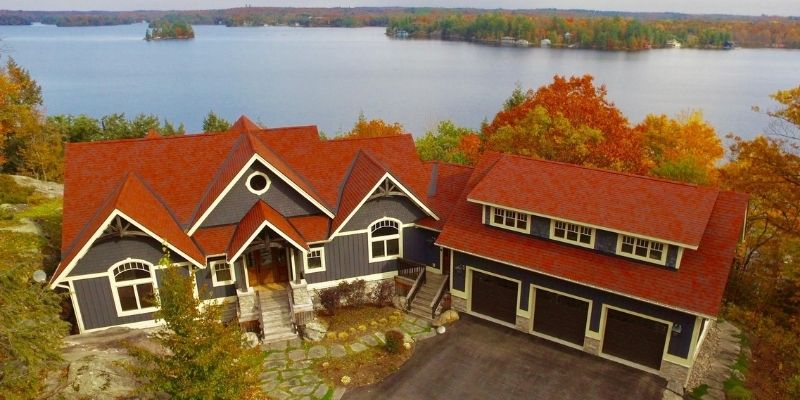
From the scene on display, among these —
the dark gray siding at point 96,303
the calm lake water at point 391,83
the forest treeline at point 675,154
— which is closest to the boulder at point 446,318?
the forest treeline at point 675,154

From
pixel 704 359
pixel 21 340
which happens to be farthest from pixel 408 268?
pixel 21 340

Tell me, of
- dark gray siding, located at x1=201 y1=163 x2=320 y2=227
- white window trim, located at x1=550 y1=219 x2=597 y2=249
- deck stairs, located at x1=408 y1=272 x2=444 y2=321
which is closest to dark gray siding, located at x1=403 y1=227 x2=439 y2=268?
deck stairs, located at x1=408 y1=272 x2=444 y2=321

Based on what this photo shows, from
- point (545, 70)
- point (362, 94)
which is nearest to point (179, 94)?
point (362, 94)

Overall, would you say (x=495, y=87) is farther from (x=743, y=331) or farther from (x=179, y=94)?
(x=743, y=331)

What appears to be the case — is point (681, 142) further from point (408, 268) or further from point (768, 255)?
point (408, 268)

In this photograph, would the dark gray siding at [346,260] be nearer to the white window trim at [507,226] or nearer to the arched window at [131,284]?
the white window trim at [507,226]

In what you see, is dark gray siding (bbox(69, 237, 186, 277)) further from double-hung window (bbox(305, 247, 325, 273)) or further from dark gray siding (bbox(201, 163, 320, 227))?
double-hung window (bbox(305, 247, 325, 273))
